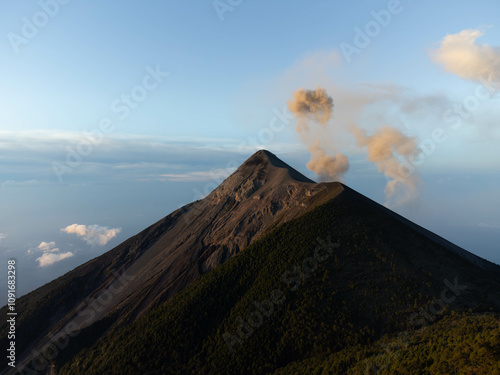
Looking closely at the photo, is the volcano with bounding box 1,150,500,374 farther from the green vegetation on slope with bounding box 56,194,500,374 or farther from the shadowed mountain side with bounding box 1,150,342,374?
the shadowed mountain side with bounding box 1,150,342,374

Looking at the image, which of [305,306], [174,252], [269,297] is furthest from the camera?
[174,252]

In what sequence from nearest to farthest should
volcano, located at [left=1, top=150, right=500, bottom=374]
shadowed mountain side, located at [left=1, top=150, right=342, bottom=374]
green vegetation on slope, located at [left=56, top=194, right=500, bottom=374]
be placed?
green vegetation on slope, located at [left=56, top=194, right=500, bottom=374]
volcano, located at [left=1, top=150, right=500, bottom=374]
shadowed mountain side, located at [left=1, top=150, right=342, bottom=374]

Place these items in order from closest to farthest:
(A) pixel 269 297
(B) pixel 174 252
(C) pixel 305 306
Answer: (C) pixel 305 306
(A) pixel 269 297
(B) pixel 174 252

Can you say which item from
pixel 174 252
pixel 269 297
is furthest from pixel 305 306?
pixel 174 252

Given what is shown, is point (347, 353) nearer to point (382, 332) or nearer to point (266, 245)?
point (382, 332)

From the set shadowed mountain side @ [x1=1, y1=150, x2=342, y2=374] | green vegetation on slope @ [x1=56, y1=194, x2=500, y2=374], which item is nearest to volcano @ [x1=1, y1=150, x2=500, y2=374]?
green vegetation on slope @ [x1=56, y1=194, x2=500, y2=374]

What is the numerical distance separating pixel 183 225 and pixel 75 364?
7030cm

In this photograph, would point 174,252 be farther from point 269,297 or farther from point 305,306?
point 305,306

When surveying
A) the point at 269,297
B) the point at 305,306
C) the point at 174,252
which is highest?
the point at 174,252

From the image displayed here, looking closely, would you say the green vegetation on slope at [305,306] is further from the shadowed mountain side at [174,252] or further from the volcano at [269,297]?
the shadowed mountain side at [174,252]

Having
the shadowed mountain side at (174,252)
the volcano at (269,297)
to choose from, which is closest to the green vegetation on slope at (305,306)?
the volcano at (269,297)

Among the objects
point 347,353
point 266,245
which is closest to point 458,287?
point 347,353

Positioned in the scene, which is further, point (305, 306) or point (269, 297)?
point (269, 297)

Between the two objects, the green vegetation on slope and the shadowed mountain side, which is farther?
the shadowed mountain side
